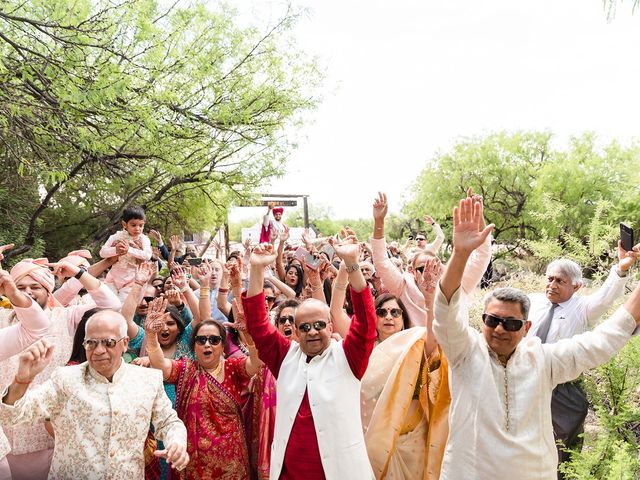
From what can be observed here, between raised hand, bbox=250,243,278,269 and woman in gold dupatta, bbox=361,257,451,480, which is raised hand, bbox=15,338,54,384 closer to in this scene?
raised hand, bbox=250,243,278,269

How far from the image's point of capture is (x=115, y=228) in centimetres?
1401

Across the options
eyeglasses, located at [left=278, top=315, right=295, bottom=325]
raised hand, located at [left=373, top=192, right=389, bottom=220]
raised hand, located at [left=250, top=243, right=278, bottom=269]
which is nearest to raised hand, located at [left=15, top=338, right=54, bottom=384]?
raised hand, located at [left=250, top=243, right=278, bottom=269]

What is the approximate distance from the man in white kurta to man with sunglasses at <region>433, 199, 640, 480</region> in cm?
138

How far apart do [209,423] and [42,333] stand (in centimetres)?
114

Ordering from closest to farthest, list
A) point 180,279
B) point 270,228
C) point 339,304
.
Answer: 1. point 339,304
2. point 180,279
3. point 270,228

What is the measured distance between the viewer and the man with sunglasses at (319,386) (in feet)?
9.04

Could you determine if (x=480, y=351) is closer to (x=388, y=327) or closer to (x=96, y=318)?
(x=388, y=327)

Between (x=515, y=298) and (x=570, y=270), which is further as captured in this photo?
(x=570, y=270)

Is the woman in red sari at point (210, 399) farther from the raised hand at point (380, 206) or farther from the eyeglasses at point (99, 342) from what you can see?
the raised hand at point (380, 206)

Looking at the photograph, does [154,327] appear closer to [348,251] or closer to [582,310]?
[348,251]

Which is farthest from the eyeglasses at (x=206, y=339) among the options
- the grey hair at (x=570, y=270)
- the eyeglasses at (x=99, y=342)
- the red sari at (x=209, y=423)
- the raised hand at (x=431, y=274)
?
the grey hair at (x=570, y=270)

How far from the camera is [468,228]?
2.40m

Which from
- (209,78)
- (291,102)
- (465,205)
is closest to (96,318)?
(465,205)

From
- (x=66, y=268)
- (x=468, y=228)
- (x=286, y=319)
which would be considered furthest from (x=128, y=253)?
(x=468, y=228)
